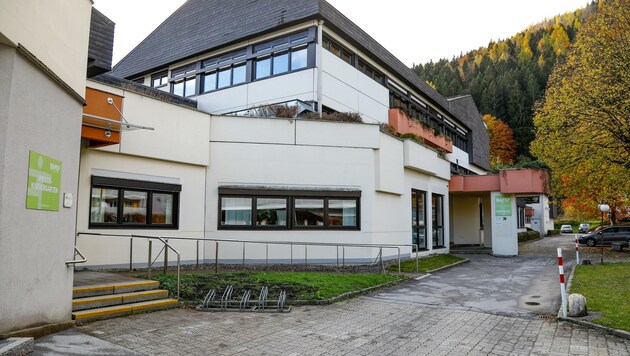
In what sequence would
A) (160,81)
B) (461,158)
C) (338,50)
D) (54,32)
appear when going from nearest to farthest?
1. (54,32)
2. (338,50)
3. (160,81)
4. (461,158)

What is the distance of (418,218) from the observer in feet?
65.3

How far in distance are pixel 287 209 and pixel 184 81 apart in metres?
12.0

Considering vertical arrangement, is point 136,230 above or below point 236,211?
below

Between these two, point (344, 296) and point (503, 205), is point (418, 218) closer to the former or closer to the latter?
point (503, 205)

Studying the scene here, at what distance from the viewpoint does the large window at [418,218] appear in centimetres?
1942

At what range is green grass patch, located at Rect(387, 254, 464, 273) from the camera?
15508 mm

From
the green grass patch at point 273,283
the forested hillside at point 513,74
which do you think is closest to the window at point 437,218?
the green grass patch at point 273,283

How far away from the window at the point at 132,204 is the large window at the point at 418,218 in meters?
10.3

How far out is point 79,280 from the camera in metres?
8.88

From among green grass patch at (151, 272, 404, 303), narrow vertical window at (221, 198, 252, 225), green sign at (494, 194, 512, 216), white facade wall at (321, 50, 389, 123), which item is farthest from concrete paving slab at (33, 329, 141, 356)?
green sign at (494, 194, 512, 216)

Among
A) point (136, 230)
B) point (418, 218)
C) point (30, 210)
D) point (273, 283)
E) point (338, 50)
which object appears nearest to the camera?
point (30, 210)

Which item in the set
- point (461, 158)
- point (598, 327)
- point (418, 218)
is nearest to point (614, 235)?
point (461, 158)

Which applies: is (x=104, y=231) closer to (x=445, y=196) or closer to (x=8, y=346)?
(x=8, y=346)

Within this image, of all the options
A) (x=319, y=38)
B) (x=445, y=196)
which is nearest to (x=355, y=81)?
(x=319, y=38)
